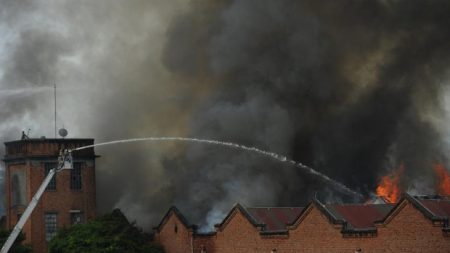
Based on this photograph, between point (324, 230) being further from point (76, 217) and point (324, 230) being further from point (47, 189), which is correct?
point (47, 189)

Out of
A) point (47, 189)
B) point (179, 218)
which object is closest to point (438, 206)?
point (179, 218)

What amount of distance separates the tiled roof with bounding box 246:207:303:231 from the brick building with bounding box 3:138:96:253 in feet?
52.0

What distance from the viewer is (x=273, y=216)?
58.1 m

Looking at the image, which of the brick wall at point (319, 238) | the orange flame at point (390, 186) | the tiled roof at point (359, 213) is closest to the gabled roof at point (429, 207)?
the brick wall at point (319, 238)

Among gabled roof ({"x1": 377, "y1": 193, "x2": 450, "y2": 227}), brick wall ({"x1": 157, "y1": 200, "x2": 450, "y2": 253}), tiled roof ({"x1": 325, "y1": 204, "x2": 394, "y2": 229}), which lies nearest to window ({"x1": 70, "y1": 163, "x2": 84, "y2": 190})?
brick wall ({"x1": 157, "y1": 200, "x2": 450, "y2": 253})

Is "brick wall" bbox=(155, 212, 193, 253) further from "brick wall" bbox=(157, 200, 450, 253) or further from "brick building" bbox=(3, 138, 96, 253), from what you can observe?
"brick building" bbox=(3, 138, 96, 253)

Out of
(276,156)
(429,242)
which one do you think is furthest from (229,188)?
(429,242)

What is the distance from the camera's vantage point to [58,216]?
67.7 metres

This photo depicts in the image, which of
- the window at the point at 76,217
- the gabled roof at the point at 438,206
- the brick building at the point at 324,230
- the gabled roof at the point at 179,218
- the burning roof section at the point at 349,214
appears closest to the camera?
the brick building at the point at 324,230

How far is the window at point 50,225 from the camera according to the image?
6725 centimetres

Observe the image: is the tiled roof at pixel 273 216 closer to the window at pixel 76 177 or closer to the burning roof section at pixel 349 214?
the burning roof section at pixel 349 214

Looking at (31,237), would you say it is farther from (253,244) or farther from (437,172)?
(437,172)

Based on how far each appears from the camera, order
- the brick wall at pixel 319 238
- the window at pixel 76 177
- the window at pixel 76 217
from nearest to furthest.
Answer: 1. the brick wall at pixel 319 238
2. the window at pixel 76 217
3. the window at pixel 76 177

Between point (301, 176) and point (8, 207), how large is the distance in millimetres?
23456
